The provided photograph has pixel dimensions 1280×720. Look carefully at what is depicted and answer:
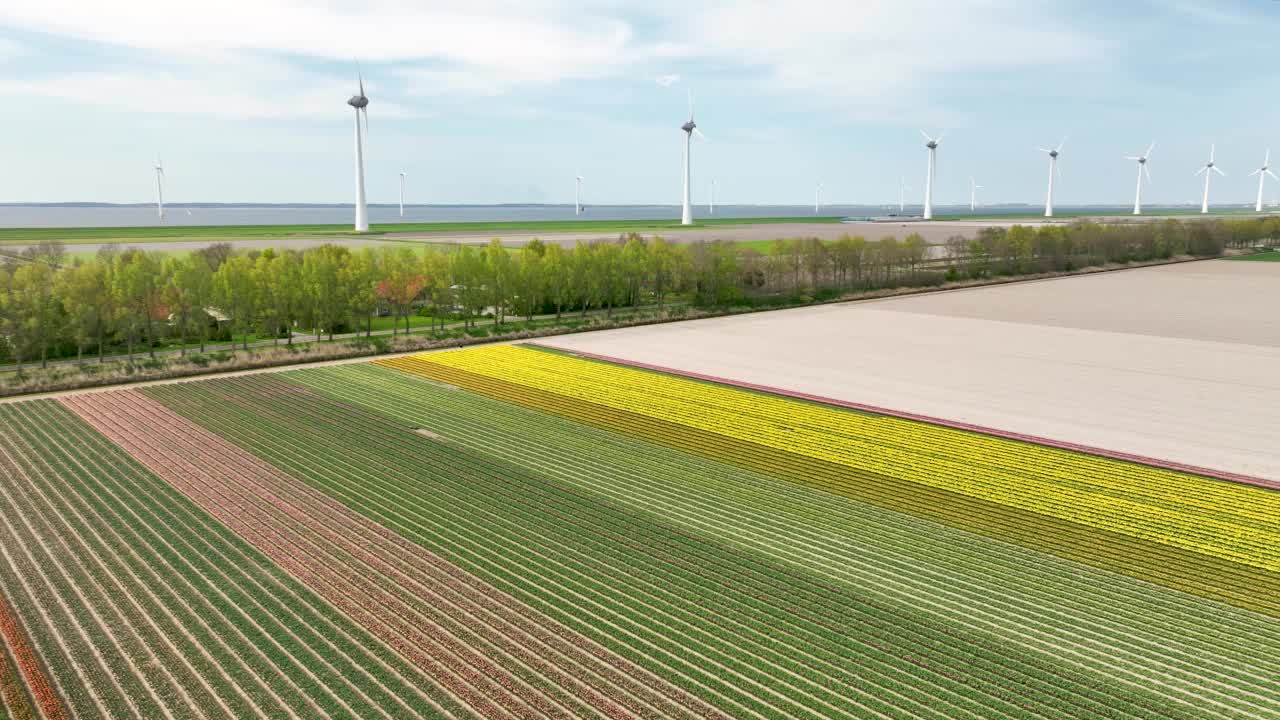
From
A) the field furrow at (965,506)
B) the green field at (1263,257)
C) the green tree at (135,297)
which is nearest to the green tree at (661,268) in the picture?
the field furrow at (965,506)

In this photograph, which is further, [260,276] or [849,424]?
[260,276]

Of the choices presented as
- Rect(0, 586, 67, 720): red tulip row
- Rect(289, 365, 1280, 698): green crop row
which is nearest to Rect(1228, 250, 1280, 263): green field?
Rect(289, 365, 1280, 698): green crop row

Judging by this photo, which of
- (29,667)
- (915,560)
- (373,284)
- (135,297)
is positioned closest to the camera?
(29,667)

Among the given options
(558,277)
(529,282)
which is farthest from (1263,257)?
(529,282)

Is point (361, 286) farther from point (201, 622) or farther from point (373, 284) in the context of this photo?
point (201, 622)

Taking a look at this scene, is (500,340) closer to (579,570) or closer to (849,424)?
(849,424)

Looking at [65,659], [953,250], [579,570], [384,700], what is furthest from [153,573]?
[953,250]
